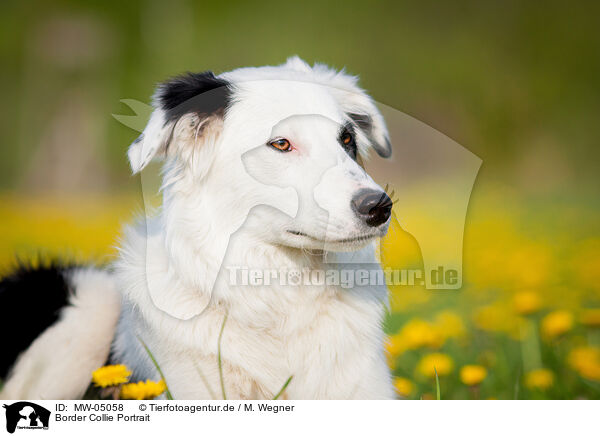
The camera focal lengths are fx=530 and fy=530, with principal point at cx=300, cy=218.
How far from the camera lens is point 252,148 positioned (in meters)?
1.80

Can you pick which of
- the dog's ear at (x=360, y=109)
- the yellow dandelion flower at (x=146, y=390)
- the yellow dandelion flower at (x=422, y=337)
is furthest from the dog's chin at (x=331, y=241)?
the yellow dandelion flower at (x=422, y=337)

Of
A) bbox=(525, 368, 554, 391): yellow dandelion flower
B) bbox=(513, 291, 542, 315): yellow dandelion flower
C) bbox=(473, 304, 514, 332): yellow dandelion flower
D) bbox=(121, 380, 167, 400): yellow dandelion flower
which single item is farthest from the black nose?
bbox=(473, 304, 514, 332): yellow dandelion flower

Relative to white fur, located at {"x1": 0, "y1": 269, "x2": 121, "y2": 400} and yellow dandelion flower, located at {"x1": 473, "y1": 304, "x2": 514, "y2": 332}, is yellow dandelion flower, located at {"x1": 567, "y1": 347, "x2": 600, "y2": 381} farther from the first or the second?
white fur, located at {"x1": 0, "y1": 269, "x2": 121, "y2": 400}

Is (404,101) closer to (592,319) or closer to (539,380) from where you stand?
(592,319)

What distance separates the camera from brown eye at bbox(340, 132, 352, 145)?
1841 mm

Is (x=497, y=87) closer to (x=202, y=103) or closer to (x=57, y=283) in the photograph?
(x=202, y=103)

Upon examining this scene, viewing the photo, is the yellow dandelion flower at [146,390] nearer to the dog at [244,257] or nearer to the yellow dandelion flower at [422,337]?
the dog at [244,257]

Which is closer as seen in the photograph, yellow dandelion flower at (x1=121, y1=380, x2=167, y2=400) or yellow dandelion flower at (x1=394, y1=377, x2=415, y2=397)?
yellow dandelion flower at (x1=121, y1=380, x2=167, y2=400)

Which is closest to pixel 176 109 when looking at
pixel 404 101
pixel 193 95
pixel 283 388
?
pixel 193 95

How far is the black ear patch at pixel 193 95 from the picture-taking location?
5.84 feet
